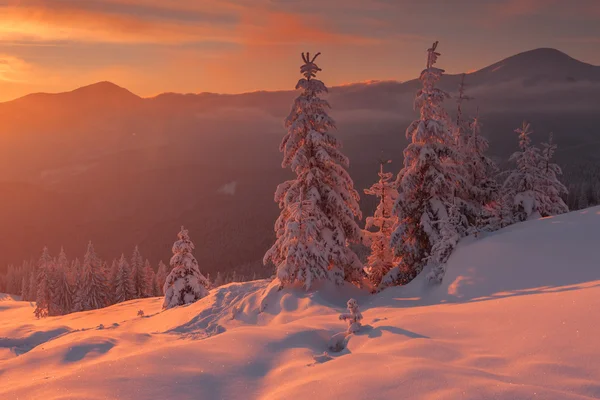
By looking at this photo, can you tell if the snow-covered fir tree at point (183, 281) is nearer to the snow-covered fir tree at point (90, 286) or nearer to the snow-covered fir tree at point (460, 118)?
the snow-covered fir tree at point (460, 118)

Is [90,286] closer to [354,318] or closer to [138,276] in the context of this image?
[138,276]

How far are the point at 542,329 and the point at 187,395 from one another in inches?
273

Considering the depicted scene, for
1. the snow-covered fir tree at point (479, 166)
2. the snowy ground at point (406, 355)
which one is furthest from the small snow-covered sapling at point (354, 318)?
the snow-covered fir tree at point (479, 166)

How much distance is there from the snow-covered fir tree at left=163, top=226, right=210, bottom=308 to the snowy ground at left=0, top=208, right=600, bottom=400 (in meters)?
14.6

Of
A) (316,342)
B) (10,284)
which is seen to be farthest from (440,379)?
(10,284)

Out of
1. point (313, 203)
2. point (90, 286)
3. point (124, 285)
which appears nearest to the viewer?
point (313, 203)

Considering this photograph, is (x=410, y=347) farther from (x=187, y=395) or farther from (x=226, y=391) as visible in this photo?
(x=187, y=395)

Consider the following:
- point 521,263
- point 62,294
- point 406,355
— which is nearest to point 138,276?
point 62,294

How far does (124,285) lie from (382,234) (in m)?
44.6

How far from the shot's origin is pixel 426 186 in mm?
20859

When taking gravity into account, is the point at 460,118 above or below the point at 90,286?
above

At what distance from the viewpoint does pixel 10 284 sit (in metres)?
108

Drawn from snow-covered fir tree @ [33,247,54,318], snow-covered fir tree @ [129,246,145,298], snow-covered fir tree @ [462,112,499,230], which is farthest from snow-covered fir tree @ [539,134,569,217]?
snow-covered fir tree @ [33,247,54,318]

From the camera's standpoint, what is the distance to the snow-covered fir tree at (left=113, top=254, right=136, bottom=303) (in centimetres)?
5600
